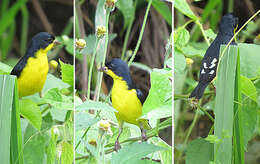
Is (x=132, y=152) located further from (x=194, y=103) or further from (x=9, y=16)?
(x=9, y=16)

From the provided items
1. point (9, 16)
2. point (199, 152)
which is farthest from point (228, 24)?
point (9, 16)

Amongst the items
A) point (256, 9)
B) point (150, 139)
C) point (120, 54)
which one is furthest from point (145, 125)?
point (256, 9)

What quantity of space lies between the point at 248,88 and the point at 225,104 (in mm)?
59

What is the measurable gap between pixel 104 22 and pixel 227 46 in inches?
9.9

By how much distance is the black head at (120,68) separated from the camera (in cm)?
62

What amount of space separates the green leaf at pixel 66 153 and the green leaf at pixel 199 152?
0.85ft

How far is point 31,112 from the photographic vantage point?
61cm

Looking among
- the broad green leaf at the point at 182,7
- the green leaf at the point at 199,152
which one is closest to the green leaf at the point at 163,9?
the broad green leaf at the point at 182,7

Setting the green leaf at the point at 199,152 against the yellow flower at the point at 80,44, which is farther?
the green leaf at the point at 199,152

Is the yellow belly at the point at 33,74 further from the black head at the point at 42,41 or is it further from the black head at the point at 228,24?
the black head at the point at 228,24

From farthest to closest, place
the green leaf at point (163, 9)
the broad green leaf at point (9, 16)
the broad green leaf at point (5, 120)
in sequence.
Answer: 1. the broad green leaf at point (9, 16)
2. the green leaf at point (163, 9)
3. the broad green leaf at point (5, 120)

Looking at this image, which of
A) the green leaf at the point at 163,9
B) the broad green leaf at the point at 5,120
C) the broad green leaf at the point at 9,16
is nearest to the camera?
the broad green leaf at the point at 5,120

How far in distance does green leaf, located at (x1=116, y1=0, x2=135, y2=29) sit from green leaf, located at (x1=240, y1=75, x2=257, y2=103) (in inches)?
9.5

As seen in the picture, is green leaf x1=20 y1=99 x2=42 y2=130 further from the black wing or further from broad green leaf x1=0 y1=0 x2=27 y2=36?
broad green leaf x1=0 y1=0 x2=27 y2=36
